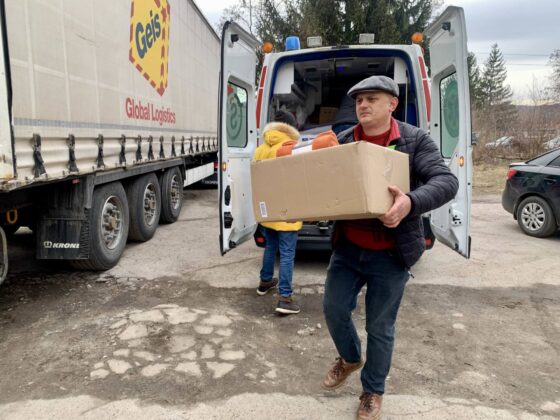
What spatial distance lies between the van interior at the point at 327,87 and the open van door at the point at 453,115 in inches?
19.6

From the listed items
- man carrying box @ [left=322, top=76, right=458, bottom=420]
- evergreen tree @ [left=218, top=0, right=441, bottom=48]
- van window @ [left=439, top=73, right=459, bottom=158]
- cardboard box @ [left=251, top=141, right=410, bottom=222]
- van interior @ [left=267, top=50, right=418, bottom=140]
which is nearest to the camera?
cardboard box @ [left=251, top=141, right=410, bottom=222]

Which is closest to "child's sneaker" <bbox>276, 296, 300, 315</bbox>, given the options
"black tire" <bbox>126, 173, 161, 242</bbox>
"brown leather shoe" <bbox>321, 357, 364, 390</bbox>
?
"brown leather shoe" <bbox>321, 357, 364, 390</bbox>

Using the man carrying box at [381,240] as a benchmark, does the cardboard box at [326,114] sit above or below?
above

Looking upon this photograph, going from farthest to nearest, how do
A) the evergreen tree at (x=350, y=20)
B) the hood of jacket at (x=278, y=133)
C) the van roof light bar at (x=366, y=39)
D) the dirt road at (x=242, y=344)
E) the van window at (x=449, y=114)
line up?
the evergreen tree at (x=350, y=20) < the van roof light bar at (x=366, y=39) < the van window at (x=449, y=114) < the hood of jacket at (x=278, y=133) < the dirt road at (x=242, y=344)

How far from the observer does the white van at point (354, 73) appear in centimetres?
412

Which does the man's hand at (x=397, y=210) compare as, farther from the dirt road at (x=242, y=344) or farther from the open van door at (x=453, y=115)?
the open van door at (x=453, y=115)

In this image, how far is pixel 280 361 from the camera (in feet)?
10.6

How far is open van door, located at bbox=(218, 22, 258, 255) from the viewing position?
4352 mm

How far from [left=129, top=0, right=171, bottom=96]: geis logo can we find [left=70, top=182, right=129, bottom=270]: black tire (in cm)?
165

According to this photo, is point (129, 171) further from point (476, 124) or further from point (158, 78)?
point (476, 124)

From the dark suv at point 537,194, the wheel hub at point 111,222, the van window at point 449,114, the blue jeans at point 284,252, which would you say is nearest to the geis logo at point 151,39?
the wheel hub at point 111,222

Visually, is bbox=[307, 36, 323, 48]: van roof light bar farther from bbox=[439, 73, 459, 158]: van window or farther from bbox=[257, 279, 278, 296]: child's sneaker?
bbox=[257, 279, 278, 296]: child's sneaker

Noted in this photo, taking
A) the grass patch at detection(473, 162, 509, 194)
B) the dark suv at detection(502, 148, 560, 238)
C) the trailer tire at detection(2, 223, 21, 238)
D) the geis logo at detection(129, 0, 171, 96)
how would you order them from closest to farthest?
the trailer tire at detection(2, 223, 21, 238) → the geis logo at detection(129, 0, 171, 96) → the dark suv at detection(502, 148, 560, 238) → the grass patch at detection(473, 162, 509, 194)

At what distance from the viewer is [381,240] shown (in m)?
2.36
